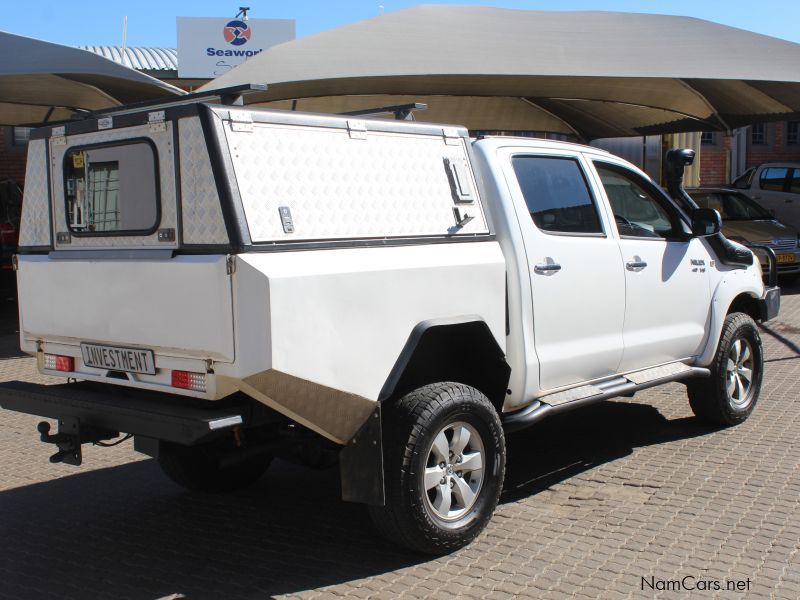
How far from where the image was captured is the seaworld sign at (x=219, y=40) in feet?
79.7

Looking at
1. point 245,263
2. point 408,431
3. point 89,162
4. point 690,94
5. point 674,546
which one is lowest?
point 674,546

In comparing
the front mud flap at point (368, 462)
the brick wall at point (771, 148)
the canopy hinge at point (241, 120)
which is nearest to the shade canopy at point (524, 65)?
the canopy hinge at point (241, 120)

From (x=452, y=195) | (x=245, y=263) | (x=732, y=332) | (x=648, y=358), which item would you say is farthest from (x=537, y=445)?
(x=245, y=263)

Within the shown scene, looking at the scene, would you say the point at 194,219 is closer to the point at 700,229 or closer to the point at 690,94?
the point at 700,229

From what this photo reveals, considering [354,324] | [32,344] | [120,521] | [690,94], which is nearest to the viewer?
[354,324]

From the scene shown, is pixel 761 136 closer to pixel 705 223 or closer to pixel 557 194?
pixel 705 223

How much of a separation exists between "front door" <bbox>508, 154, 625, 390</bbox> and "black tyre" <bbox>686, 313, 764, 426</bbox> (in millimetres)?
1285

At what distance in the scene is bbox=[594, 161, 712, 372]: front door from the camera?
5781 millimetres

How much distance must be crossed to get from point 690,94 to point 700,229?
1030cm

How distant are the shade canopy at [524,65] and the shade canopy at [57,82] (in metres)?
1.46

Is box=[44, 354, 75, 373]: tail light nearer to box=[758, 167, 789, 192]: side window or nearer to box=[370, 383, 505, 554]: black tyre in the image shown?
box=[370, 383, 505, 554]: black tyre

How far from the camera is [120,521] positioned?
202 inches

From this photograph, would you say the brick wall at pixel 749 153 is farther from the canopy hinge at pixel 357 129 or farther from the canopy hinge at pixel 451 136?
the canopy hinge at pixel 357 129

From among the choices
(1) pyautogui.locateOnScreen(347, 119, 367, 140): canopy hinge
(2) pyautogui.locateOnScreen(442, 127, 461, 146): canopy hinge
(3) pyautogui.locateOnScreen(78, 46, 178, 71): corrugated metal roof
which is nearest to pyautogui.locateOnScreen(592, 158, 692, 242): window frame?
(2) pyautogui.locateOnScreen(442, 127, 461, 146): canopy hinge
